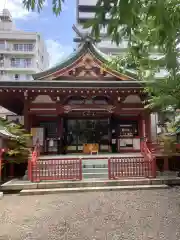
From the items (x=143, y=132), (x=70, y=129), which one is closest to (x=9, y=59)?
(x=70, y=129)

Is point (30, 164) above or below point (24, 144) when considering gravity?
below

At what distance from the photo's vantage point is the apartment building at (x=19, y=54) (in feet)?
155

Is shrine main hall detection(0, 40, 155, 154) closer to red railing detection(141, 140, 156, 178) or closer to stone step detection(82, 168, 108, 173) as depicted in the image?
red railing detection(141, 140, 156, 178)

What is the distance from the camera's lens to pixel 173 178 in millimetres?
9062

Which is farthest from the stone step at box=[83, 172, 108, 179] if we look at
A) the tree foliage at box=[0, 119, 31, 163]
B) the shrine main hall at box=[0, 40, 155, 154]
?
the shrine main hall at box=[0, 40, 155, 154]

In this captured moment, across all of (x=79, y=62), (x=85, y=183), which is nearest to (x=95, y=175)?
(x=85, y=183)

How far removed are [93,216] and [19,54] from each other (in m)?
47.9

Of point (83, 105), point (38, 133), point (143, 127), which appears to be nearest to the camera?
point (83, 105)

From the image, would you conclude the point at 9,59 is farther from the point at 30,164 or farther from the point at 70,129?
the point at 30,164

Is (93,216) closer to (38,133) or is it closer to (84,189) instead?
(84,189)

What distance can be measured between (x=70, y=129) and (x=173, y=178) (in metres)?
8.23

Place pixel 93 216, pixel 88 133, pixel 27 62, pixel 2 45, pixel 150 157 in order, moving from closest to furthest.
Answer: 1. pixel 93 216
2. pixel 150 157
3. pixel 88 133
4. pixel 2 45
5. pixel 27 62

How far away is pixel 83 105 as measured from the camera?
13.9 metres

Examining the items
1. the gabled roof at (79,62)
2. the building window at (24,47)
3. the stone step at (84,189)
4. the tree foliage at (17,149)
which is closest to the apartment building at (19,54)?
the building window at (24,47)
